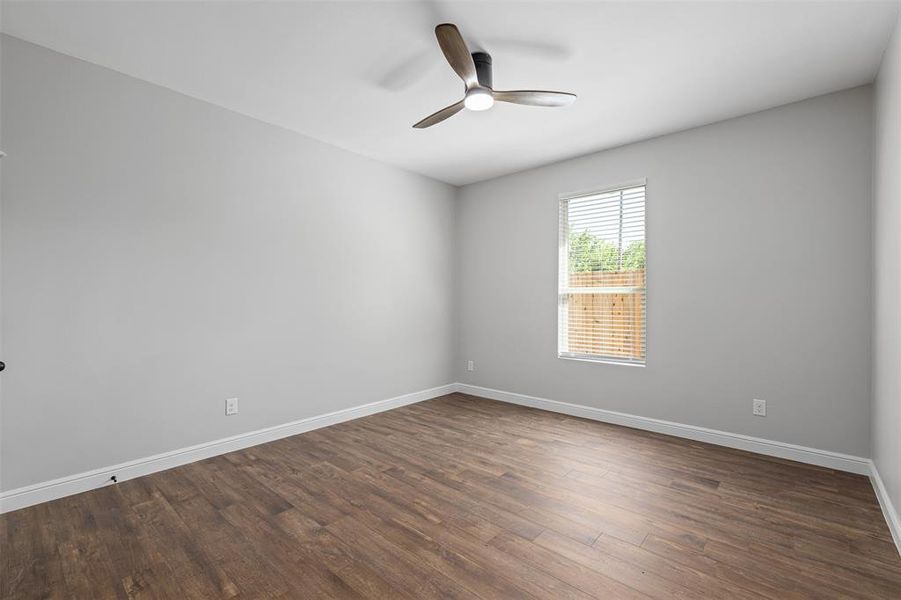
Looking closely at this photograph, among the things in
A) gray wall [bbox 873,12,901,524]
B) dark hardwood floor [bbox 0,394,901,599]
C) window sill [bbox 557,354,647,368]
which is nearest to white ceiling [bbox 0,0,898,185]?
gray wall [bbox 873,12,901,524]

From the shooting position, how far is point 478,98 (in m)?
2.46

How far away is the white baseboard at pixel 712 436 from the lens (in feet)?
9.32

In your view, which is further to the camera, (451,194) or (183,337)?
(451,194)

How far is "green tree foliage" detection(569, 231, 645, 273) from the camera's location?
3.89 meters

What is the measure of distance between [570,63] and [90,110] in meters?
3.08

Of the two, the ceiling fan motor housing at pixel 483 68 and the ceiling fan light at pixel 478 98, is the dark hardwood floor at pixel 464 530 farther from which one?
the ceiling fan motor housing at pixel 483 68

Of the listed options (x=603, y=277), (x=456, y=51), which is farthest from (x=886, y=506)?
(x=456, y=51)

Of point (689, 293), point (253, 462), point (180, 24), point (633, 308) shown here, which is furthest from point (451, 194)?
point (253, 462)

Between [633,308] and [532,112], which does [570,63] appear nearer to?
[532,112]

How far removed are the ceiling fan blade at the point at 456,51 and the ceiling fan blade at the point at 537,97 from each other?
220 millimetres

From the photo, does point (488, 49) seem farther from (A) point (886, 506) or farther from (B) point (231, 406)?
(A) point (886, 506)

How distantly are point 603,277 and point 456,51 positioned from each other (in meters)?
2.74

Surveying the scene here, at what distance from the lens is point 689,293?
3529 mm

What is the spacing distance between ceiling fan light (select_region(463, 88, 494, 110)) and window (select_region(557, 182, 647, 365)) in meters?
2.03
